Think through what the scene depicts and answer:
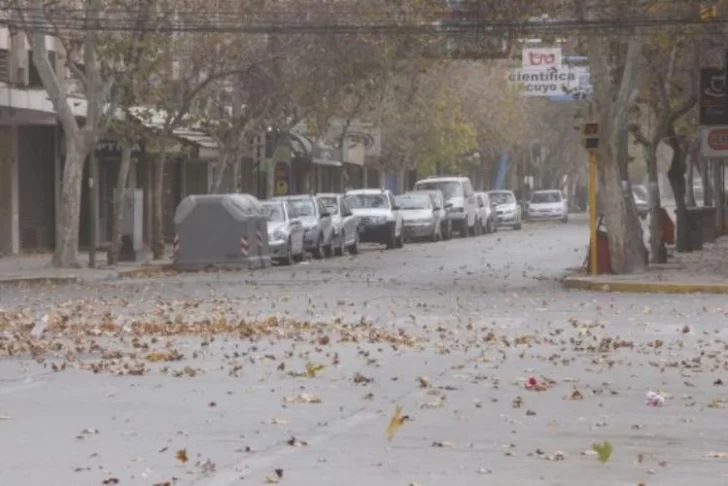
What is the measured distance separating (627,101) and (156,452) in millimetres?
24136

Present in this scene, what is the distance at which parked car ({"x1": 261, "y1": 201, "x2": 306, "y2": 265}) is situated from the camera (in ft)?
137

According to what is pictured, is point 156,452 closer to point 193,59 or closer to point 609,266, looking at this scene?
point 609,266

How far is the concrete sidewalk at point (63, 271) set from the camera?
34.8 meters

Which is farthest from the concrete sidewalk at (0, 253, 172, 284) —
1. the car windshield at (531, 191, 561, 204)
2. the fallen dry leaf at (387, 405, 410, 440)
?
the car windshield at (531, 191, 561, 204)

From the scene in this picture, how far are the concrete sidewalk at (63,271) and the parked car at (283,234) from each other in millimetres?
2649

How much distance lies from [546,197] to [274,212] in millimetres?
47943

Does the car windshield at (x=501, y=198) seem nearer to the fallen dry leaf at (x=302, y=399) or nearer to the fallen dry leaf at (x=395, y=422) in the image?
the fallen dry leaf at (x=302, y=399)

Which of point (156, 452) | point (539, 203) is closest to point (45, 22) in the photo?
point (156, 452)

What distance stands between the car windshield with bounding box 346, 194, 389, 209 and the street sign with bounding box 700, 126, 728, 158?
15584 mm

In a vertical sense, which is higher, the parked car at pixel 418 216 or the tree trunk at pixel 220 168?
the tree trunk at pixel 220 168

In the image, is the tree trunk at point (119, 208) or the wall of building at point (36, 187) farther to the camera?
the wall of building at point (36, 187)

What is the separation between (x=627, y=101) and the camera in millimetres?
34000

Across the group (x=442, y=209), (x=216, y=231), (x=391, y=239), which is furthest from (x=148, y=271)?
(x=442, y=209)

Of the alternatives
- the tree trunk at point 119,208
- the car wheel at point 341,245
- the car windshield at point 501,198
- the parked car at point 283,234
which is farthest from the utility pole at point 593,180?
the car windshield at point 501,198
